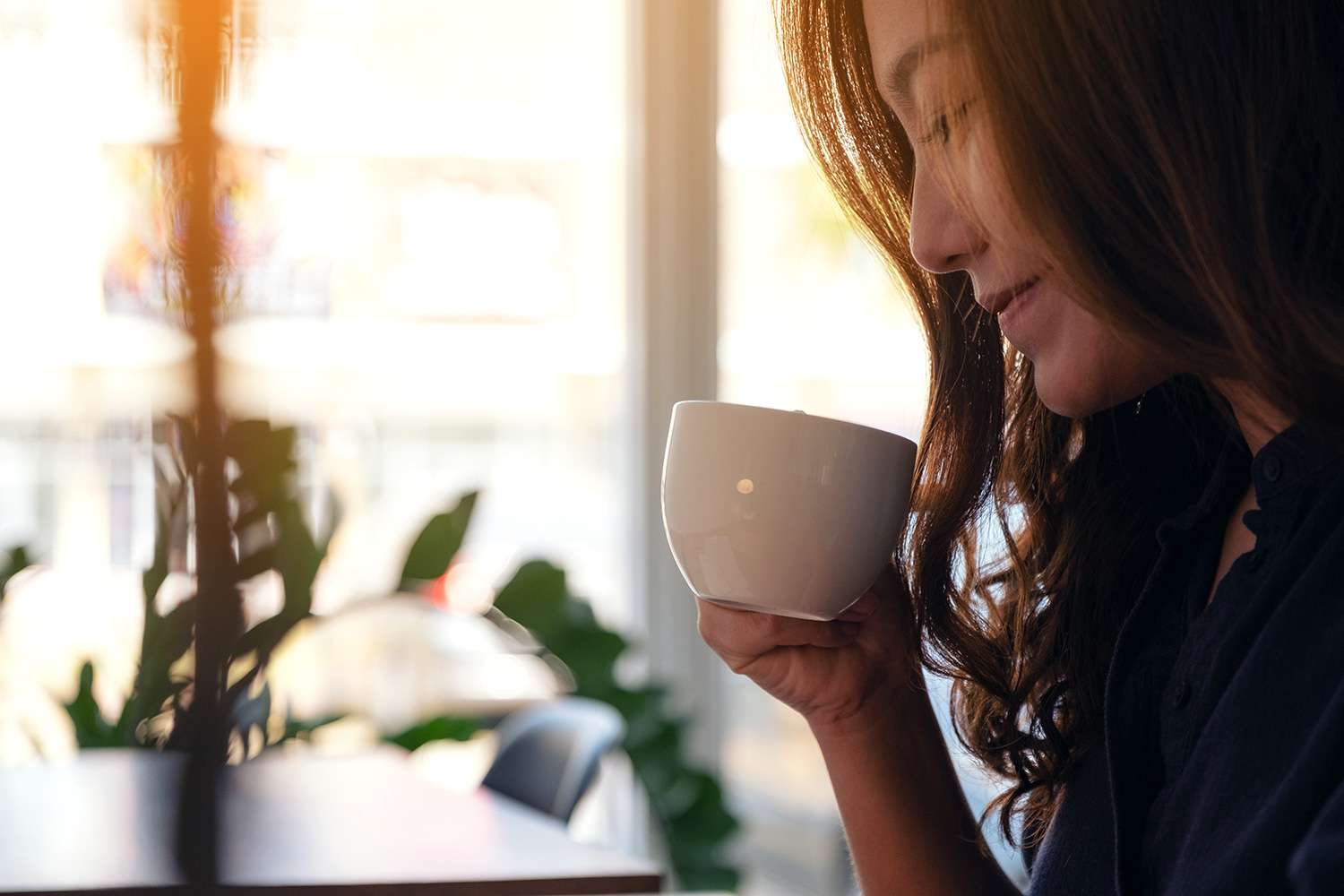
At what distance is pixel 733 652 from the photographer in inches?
31.6

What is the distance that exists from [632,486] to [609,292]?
1.25 ft

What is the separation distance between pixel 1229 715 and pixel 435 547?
148 centimetres

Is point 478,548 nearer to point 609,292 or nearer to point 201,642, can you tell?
point 609,292

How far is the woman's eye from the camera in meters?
0.63

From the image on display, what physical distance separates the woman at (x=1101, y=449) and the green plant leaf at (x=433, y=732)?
1.29 m

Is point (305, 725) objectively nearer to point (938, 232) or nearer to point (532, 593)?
point (532, 593)

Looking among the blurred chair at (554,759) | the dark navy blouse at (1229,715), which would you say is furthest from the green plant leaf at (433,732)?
the dark navy blouse at (1229,715)

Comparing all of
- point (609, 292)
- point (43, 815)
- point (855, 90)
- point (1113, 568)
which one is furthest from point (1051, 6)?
point (609, 292)

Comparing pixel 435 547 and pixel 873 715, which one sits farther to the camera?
pixel 435 547

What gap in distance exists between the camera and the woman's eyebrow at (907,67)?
2.13 ft

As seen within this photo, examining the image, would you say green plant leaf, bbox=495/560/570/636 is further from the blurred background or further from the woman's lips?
the woman's lips

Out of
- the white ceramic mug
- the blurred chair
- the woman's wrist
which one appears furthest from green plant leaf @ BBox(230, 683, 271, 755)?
the blurred chair

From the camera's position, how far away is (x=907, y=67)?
681mm

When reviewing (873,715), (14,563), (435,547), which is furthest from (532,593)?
(873,715)
